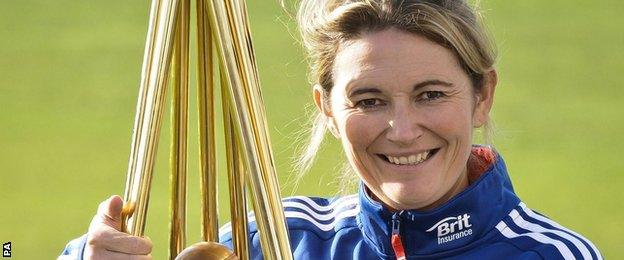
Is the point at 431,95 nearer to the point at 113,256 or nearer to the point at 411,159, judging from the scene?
the point at 411,159

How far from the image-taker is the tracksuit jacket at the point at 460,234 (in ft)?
11.8

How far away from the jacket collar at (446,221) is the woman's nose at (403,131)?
0.22m

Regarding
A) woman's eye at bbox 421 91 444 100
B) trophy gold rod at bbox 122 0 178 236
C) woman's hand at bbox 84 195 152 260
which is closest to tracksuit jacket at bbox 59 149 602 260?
woman's eye at bbox 421 91 444 100

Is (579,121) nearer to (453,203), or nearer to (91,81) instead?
(91,81)

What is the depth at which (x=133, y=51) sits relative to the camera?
10.2 meters

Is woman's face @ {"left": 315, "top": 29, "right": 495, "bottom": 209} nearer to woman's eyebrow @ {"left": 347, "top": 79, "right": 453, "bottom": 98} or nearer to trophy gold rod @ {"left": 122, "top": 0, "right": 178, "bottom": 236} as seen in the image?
woman's eyebrow @ {"left": 347, "top": 79, "right": 453, "bottom": 98}

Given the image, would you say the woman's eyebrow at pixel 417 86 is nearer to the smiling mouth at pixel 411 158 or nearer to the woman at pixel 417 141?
the woman at pixel 417 141

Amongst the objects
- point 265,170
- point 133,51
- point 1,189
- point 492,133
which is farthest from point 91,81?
point 265,170

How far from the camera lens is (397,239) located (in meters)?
3.68

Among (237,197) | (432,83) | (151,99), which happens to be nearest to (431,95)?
(432,83)

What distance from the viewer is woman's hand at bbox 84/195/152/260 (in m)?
2.99

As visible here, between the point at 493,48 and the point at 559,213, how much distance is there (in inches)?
168

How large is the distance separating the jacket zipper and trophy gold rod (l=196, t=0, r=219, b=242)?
65cm

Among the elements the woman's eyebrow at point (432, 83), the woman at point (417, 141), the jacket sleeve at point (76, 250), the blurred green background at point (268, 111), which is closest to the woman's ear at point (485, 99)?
the woman at point (417, 141)
